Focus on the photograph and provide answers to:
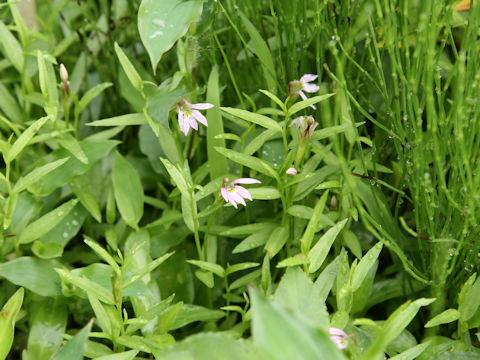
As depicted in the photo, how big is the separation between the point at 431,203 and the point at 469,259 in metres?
0.14

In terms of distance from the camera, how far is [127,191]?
105 cm

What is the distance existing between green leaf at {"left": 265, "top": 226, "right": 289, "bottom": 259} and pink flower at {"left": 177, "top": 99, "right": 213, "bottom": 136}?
21cm

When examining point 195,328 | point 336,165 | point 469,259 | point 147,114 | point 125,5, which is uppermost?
point 125,5

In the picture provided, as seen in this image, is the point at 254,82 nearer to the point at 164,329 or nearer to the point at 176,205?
the point at 176,205

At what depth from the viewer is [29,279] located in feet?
3.06

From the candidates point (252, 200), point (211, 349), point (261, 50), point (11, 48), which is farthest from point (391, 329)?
point (11, 48)

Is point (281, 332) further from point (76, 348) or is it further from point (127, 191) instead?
point (127, 191)

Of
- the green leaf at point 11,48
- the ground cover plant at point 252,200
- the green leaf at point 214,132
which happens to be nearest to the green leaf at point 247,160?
the ground cover plant at point 252,200

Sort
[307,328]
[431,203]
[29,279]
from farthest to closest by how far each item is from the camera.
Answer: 1. [29,279]
2. [431,203]
3. [307,328]

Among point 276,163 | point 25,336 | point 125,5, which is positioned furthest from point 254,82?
point 25,336

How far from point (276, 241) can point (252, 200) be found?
0.43ft

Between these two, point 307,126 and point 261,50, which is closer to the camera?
point 307,126

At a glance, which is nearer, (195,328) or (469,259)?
(469,259)

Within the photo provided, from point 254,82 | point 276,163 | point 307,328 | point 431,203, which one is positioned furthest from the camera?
point 254,82
